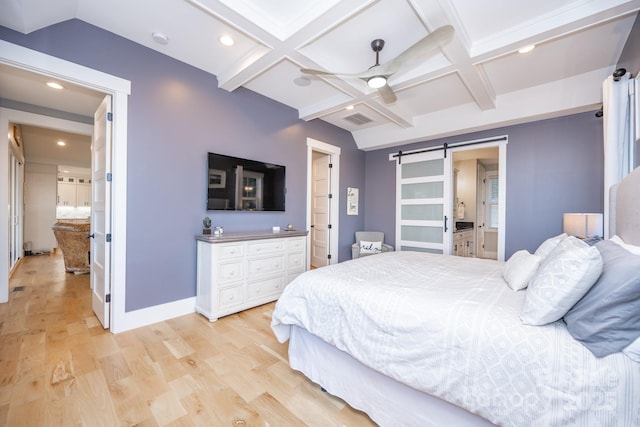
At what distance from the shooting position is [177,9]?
86.0 inches

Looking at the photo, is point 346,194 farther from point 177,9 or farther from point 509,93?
point 177,9

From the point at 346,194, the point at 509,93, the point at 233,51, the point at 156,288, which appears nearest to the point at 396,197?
the point at 346,194

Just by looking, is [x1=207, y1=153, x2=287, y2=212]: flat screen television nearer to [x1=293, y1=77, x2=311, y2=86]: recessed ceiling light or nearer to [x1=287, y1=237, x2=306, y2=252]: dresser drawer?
[x1=287, y1=237, x2=306, y2=252]: dresser drawer

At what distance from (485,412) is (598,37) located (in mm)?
3416

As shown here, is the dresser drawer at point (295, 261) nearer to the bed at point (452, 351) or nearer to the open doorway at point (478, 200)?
the bed at point (452, 351)

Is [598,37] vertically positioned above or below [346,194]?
above

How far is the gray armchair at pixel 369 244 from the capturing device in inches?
191

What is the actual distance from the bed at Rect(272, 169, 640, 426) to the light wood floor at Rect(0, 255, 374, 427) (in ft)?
0.84

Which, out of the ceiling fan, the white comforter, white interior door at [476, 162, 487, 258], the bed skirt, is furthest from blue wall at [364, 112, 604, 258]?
the bed skirt

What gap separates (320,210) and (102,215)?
134 inches

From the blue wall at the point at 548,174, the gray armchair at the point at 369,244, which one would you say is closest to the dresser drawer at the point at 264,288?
the gray armchair at the point at 369,244

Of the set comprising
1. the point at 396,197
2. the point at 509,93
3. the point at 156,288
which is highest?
the point at 509,93

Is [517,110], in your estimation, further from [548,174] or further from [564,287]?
[564,287]

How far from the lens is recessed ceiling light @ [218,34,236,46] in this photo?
252 cm
